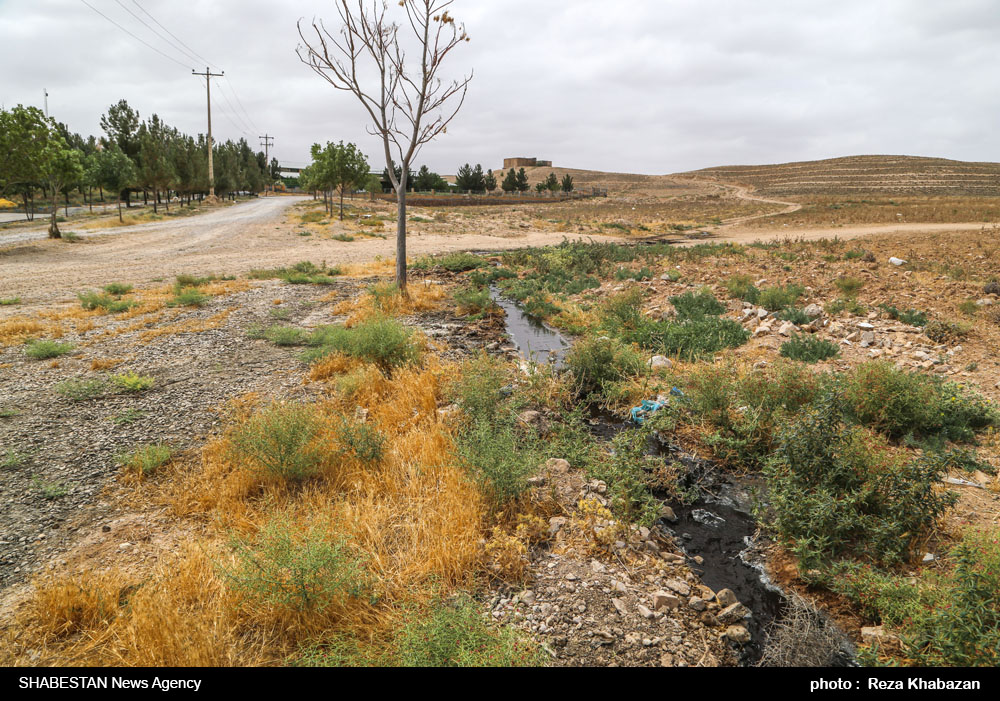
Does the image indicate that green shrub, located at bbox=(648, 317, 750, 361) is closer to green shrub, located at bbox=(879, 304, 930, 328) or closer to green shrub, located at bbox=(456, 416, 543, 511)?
green shrub, located at bbox=(879, 304, 930, 328)

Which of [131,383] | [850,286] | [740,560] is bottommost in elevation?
[740,560]

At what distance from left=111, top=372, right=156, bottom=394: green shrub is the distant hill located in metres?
77.2

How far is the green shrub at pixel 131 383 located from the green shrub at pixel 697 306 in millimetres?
9964

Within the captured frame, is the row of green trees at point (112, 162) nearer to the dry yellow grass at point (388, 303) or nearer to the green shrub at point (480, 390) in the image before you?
the dry yellow grass at point (388, 303)

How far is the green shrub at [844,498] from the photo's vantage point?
3.69 metres

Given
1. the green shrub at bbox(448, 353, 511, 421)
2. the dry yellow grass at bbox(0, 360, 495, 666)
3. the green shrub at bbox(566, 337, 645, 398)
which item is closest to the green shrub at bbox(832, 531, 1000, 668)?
the dry yellow grass at bbox(0, 360, 495, 666)

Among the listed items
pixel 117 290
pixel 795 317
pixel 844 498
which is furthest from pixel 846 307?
pixel 117 290

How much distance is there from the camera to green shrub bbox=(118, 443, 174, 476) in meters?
4.43

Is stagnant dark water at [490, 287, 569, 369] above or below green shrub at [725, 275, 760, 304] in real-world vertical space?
below

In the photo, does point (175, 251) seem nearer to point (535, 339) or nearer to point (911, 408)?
point (535, 339)

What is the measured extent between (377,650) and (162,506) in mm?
2599

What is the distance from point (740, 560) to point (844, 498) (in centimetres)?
103

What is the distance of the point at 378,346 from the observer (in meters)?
7.35

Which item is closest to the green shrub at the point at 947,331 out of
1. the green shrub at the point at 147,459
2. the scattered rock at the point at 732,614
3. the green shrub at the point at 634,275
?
the green shrub at the point at 634,275
